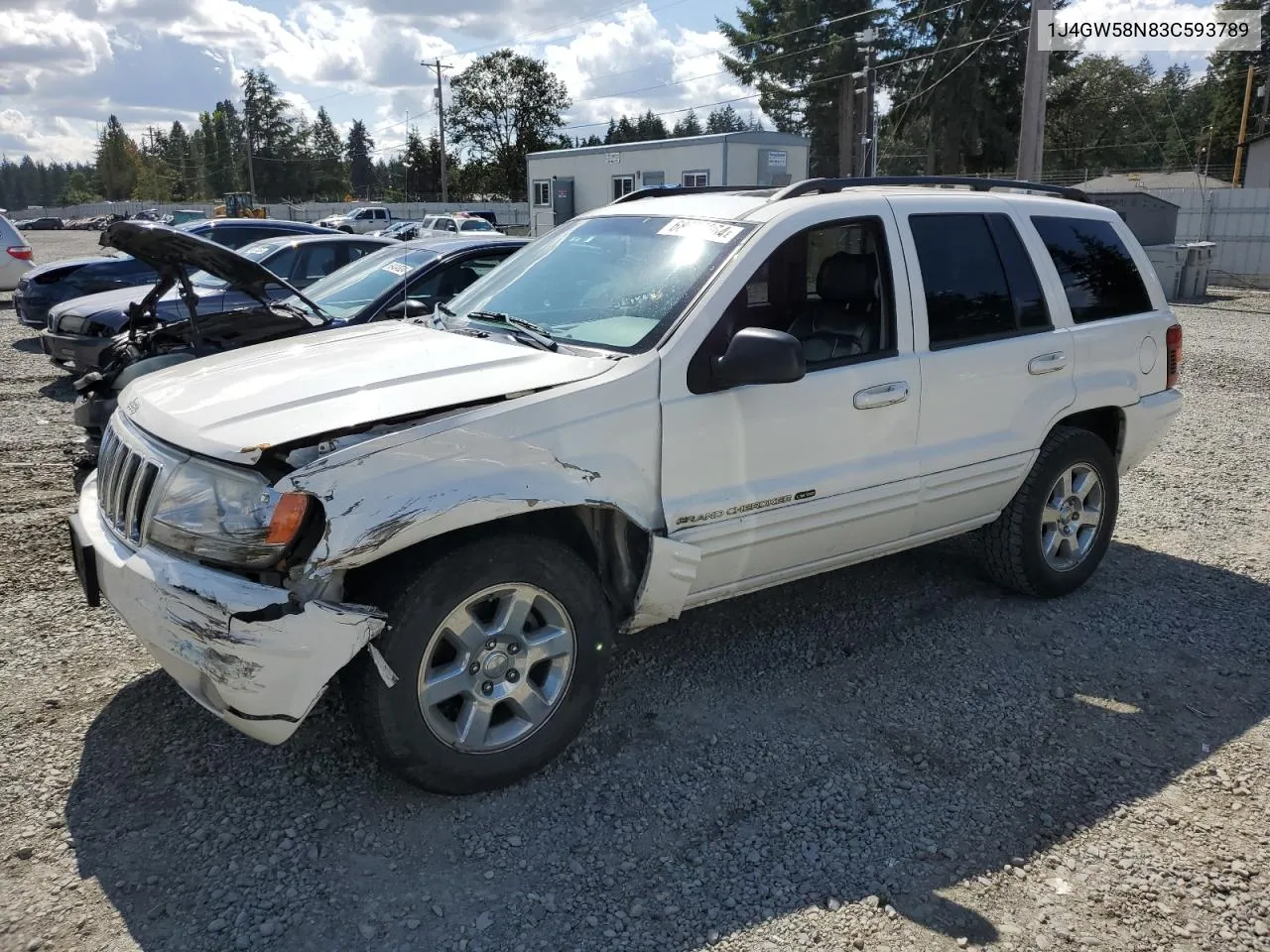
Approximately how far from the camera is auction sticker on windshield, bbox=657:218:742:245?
3.75 m

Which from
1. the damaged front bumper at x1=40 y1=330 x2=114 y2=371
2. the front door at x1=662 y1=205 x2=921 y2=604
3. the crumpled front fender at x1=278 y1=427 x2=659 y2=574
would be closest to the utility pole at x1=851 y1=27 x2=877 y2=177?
the damaged front bumper at x1=40 y1=330 x2=114 y2=371

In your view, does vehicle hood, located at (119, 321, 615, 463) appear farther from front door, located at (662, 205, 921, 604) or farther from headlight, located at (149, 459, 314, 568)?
front door, located at (662, 205, 921, 604)

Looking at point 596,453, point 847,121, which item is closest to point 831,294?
point 596,453

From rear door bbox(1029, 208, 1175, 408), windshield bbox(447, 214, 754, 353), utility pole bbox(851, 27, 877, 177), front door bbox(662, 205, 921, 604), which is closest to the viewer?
front door bbox(662, 205, 921, 604)

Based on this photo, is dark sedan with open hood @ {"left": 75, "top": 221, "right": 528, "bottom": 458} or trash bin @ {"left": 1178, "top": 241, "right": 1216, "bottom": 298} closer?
dark sedan with open hood @ {"left": 75, "top": 221, "right": 528, "bottom": 458}

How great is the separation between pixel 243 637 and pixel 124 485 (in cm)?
87

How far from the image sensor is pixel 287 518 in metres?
2.74

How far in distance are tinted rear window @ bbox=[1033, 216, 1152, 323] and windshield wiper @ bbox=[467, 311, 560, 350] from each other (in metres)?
2.50

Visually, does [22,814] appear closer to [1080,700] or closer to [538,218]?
[1080,700]

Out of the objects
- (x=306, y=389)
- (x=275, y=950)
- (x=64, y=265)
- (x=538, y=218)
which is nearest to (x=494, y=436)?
(x=306, y=389)

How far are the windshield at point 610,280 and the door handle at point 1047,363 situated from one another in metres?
1.58

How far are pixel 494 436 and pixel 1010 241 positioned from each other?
2.78 m

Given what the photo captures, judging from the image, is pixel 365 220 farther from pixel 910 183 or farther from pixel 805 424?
pixel 805 424

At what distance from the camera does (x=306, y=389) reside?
3.15m
